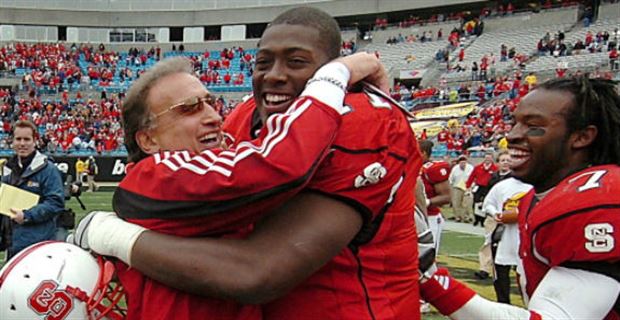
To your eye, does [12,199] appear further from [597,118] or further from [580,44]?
[580,44]

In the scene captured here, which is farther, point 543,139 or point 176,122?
point 543,139

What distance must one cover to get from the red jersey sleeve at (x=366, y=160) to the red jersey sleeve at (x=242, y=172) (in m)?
0.07

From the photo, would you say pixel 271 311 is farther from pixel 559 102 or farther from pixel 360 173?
pixel 559 102

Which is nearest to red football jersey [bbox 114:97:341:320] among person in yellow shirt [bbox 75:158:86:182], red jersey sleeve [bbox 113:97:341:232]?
red jersey sleeve [bbox 113:97:341:232]

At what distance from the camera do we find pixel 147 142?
84.8 inches

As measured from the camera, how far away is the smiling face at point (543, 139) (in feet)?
7.86

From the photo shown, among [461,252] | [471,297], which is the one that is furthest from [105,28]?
[471,297]

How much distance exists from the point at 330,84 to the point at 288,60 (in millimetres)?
246

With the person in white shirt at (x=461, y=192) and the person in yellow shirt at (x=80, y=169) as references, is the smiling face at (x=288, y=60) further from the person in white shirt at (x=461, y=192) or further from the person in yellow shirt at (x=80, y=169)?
the person in yellow shirt at (x=80, y=169)

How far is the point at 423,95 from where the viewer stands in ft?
101

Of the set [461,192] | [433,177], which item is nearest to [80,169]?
[461,192]

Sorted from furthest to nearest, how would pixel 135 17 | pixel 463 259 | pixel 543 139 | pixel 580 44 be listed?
pixel 135 17 → pixel 580 44 → pixel 463 259 → pixel 543 139

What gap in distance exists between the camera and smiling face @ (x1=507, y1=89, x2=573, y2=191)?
7.86ft

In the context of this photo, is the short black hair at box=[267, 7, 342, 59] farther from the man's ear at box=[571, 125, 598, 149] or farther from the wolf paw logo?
the man's ear at box=[571, 125, 598, 149]
